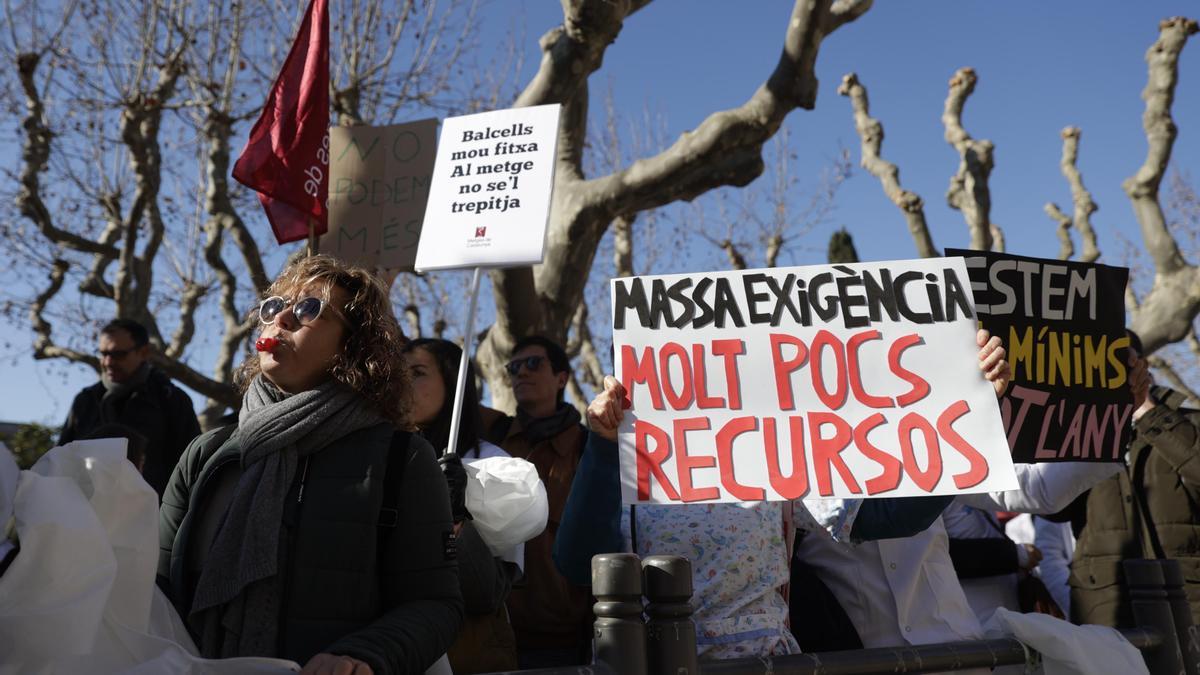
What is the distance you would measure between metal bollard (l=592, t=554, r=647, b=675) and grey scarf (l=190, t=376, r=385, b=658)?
1.80ft

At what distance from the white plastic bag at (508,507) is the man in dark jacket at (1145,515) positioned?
2507 millimetres

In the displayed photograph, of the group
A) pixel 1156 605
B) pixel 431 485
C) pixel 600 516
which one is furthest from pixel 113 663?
pixel 1156 605

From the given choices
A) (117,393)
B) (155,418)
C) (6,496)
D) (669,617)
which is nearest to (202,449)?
(6,496)

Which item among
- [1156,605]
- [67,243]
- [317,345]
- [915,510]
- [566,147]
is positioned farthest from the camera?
[67,243]

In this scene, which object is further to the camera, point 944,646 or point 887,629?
point 887,629

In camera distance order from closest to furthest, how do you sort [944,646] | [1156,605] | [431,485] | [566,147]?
1. [431,485]
2. [944,646]
3. [1156,605]
4. [566,147]

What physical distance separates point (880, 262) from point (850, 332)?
193 mm

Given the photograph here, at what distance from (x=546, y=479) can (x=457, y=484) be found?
3.76ft

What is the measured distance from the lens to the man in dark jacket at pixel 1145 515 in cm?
404

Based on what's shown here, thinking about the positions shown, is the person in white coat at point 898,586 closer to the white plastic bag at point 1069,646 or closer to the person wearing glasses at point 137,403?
the white plastic bag at point 1069,646

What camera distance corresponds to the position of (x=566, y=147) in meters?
8.31

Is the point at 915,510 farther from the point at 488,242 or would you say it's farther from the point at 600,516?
the point at 488,242

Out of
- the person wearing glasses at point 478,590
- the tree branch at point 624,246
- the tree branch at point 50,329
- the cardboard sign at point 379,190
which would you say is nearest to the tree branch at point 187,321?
the tree branch at point 50,329

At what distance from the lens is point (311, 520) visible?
6.36 feet
